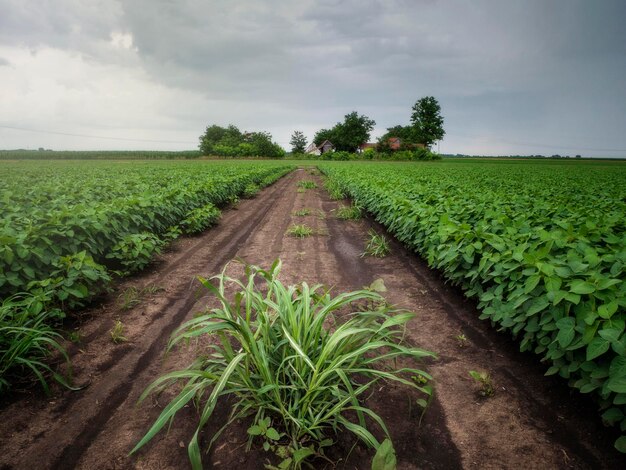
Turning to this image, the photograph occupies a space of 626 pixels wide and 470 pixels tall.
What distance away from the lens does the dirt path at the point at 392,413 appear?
6.43 ft

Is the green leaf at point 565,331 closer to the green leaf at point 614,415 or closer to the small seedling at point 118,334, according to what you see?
the green leaf at point 614,415

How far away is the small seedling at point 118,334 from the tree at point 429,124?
78338mm

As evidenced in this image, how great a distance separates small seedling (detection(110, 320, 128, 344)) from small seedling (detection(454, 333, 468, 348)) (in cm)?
335

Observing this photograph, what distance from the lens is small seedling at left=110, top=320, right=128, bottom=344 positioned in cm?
318

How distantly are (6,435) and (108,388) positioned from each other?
597 mm

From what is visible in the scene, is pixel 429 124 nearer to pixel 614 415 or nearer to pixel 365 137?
pixel 365 137

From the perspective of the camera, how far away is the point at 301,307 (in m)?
2.51

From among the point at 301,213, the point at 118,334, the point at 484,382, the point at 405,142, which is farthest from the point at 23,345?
the point at 405,142

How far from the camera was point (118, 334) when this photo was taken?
10.6 feet

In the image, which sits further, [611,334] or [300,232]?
[300,232]

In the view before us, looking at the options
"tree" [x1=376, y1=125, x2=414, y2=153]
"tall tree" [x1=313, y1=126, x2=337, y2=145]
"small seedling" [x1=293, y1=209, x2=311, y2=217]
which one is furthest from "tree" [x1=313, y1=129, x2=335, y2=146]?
"small seedling" [x1=293, y1=209, x2=311, y2=217]

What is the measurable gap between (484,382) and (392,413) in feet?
2.84

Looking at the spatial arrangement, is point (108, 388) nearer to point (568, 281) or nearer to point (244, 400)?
point (244, 400)

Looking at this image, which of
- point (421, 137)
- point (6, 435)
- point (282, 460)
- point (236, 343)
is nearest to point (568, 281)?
Result: point (282, 460)
